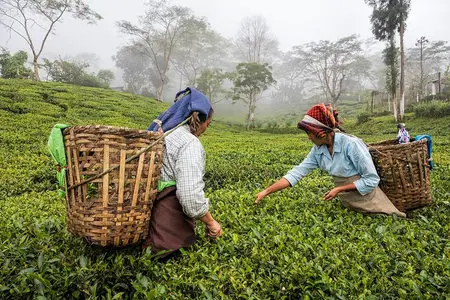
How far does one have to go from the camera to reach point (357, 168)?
2848 millimetres

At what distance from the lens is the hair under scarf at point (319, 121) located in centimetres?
279

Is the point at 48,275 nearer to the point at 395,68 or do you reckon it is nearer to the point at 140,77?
the point at 395,68

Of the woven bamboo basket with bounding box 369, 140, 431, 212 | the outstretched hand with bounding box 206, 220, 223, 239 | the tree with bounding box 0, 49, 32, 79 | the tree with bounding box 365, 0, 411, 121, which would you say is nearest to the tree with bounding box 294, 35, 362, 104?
the tree with bounding box 365, 0, 411, 121

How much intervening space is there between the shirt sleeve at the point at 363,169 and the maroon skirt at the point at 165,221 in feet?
5.55

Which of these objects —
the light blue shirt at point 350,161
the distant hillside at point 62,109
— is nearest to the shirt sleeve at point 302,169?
the light blue shirt at point 350,161

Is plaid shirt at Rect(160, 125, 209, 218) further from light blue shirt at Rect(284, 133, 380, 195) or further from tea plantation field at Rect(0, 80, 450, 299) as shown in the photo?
light blue shirt at Rect(284, 133, 380, 195)

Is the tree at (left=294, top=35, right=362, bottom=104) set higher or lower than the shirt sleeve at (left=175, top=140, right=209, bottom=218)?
higher

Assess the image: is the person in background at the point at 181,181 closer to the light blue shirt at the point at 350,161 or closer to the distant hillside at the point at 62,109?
the light blue shirt at the point at 350,161

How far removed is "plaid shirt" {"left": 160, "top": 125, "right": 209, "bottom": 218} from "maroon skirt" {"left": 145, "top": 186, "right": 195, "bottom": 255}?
0.40ft

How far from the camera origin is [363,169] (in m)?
2.79

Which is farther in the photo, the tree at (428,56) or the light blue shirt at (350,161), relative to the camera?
the tree at (428,56)

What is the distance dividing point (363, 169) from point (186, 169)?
1759 mm

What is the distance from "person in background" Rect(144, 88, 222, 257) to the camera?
6.46 feet

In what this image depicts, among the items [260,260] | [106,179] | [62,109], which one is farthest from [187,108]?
[62,109]
